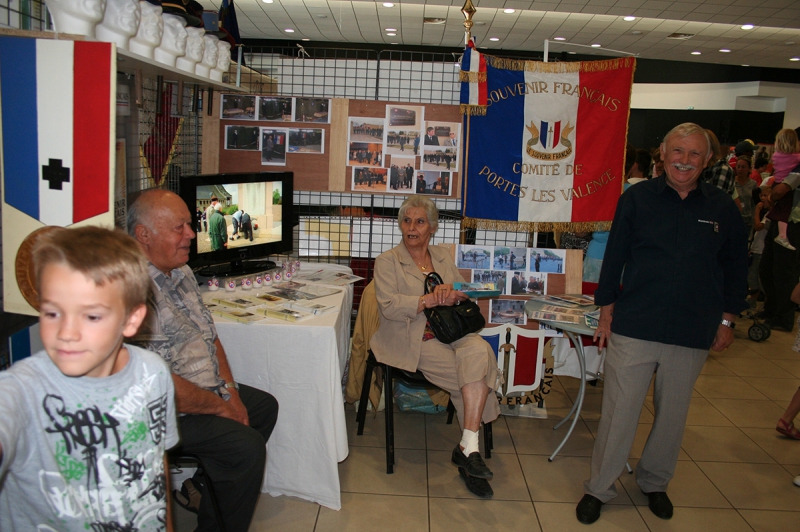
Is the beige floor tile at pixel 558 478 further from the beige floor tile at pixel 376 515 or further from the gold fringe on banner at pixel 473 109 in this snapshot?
the gold fringe on banner at pixel 473 109

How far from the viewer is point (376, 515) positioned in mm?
2492

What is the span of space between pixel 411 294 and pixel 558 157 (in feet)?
4.35

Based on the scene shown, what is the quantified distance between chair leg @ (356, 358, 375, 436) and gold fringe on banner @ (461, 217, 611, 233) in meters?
1.06

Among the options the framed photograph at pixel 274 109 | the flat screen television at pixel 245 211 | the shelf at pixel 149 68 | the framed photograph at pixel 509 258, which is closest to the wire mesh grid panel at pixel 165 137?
the shelf at pixel 149 68

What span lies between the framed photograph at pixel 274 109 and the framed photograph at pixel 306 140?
10cm

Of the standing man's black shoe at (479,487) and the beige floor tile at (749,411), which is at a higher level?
the beige floor tile at (749,411)

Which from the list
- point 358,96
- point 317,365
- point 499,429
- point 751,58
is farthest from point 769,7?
point 317,365

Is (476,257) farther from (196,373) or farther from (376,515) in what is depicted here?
(196,373)

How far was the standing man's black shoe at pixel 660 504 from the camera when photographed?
258cm

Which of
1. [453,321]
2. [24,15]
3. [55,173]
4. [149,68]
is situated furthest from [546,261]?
[24,15]

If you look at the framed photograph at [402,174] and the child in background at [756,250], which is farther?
the child in background at [756,250]

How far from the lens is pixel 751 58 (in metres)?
11.2

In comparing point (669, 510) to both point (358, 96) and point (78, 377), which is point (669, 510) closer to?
point (78, 377)

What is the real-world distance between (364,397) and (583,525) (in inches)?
47.9
